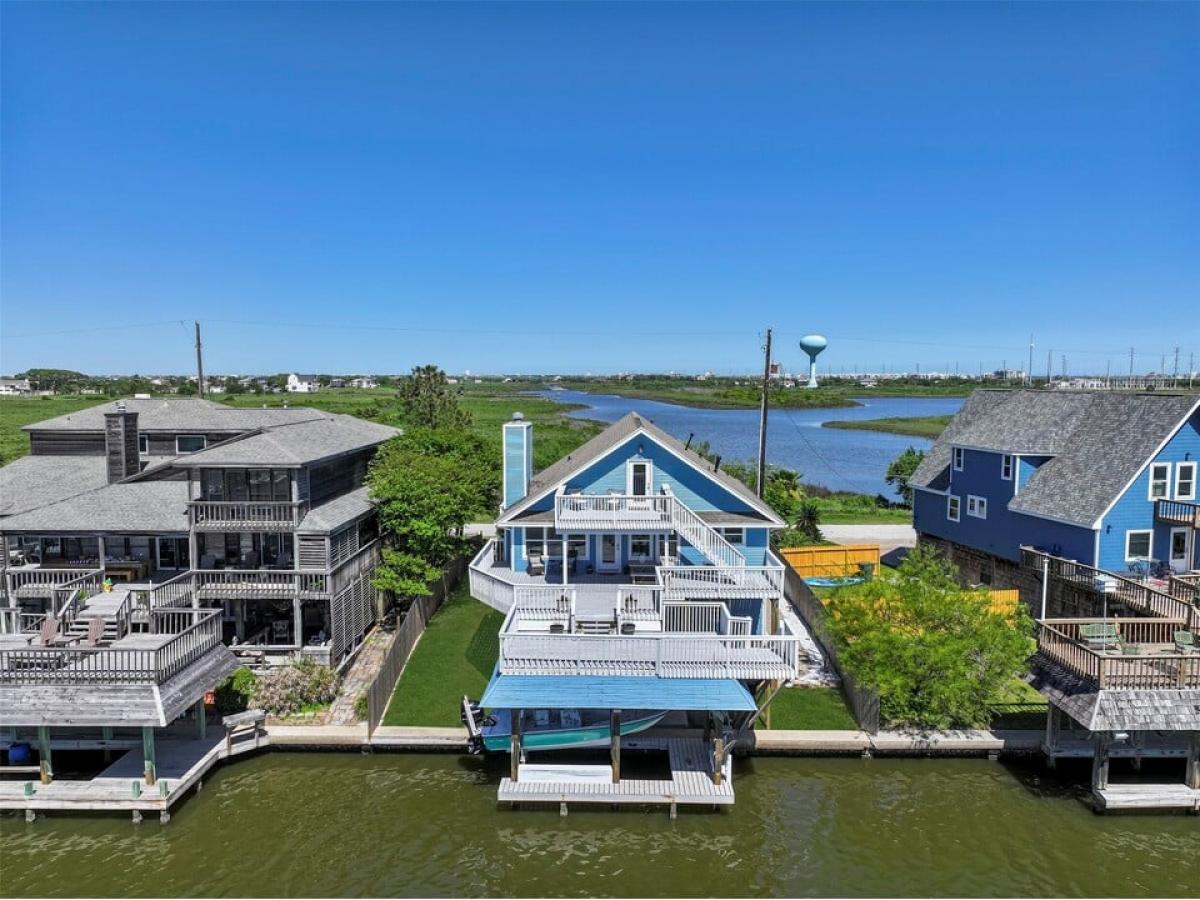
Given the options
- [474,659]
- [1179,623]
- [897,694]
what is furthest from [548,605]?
[1179,623]

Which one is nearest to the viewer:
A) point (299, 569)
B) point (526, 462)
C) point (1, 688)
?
point (1, 688)

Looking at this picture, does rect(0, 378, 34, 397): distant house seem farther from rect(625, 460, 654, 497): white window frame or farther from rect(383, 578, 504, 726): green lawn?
rect(625, 460, 654, 497): white window frame

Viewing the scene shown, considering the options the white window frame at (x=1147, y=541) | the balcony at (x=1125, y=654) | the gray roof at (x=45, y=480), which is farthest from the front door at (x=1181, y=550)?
the gray roof at (x=45, y=480)

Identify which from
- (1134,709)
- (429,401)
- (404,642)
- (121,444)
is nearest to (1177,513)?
(1134,709)

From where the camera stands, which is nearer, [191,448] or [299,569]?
[299,569]

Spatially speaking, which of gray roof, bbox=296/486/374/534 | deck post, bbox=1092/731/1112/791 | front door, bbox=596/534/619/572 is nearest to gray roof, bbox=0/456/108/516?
gray roof, bbox=296/486/374/534

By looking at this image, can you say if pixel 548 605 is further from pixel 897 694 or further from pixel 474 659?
pixel 897 694
